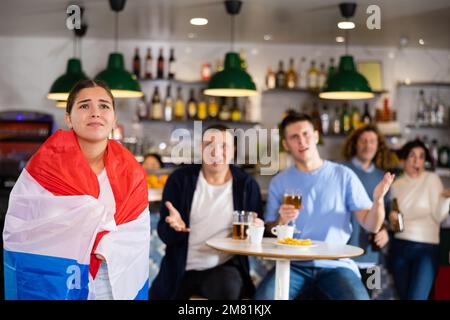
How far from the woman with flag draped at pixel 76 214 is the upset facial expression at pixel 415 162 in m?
2.77

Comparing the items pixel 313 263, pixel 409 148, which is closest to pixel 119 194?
pixel 313 263

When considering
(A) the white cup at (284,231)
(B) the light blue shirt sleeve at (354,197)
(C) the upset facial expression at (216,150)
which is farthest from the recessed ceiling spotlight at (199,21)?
(A) the white cup at (284,231)

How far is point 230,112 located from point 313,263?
3770 mm

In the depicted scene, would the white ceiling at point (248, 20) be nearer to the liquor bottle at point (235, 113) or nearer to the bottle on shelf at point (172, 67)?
the bottle on shelf at point (172, 67)

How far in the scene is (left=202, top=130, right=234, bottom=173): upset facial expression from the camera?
313 cm

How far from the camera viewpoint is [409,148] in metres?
4.50

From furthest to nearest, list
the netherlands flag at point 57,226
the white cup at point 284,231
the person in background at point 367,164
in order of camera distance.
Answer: the person in background at point 367,164
the white cup at point 284,231
the netherlands flag at point 57,226

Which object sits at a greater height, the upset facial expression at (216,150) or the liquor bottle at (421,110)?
the liquor bottle at (421,110)

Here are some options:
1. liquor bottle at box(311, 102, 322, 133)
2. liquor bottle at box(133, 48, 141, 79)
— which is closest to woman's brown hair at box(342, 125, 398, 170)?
liquor bottle at box(311, 102, 322, 133)

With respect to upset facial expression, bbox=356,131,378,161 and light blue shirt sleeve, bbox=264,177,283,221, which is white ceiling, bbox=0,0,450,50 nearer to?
upset facial expression, bbox=356,131,378,161

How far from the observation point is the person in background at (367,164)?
4107mm

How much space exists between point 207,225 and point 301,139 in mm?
603

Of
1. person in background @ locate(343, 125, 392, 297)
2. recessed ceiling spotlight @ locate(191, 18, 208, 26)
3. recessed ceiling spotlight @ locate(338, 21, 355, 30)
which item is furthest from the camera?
recessed ceiling spotlight @ locate(191, 18, 208, 26)

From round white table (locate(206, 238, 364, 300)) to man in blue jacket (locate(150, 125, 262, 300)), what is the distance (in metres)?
0.19
